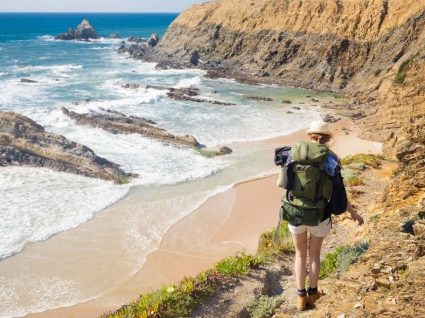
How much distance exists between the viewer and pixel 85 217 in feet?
56.1

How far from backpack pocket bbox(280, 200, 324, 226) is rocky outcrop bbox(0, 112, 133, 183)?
16.6 metres

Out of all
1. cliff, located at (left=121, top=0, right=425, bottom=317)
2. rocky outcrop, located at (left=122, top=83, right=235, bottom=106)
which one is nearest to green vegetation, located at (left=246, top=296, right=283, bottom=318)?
cliff, located at (left=121, top=0, right=425, bottom=317)

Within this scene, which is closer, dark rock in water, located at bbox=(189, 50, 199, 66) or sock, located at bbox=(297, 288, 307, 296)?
sock, located at bbox=(297, 288, 307, 296)

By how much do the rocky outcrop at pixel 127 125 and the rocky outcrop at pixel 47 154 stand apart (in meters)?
5.64

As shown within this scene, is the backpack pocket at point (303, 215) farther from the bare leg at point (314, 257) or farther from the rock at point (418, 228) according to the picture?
the rock at point (418, 228)

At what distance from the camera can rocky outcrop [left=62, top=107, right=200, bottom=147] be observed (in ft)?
90.6

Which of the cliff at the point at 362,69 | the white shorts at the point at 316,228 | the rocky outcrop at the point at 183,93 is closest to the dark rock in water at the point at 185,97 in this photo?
A: the rocky outcrop at the point at 183,93

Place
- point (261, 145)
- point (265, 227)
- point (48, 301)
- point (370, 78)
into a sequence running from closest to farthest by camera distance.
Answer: point (48, 301) < point (265, 227) < point (261, 145) < point (370, 78)

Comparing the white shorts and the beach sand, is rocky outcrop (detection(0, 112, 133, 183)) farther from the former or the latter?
the white shorts

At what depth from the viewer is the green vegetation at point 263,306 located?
6.13 metres

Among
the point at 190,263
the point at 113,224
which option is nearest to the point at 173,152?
the point at 113,224

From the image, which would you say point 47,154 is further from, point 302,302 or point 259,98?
point 259,98

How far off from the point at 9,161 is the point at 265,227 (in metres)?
13.3

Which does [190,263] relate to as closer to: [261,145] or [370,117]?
[261,145]
